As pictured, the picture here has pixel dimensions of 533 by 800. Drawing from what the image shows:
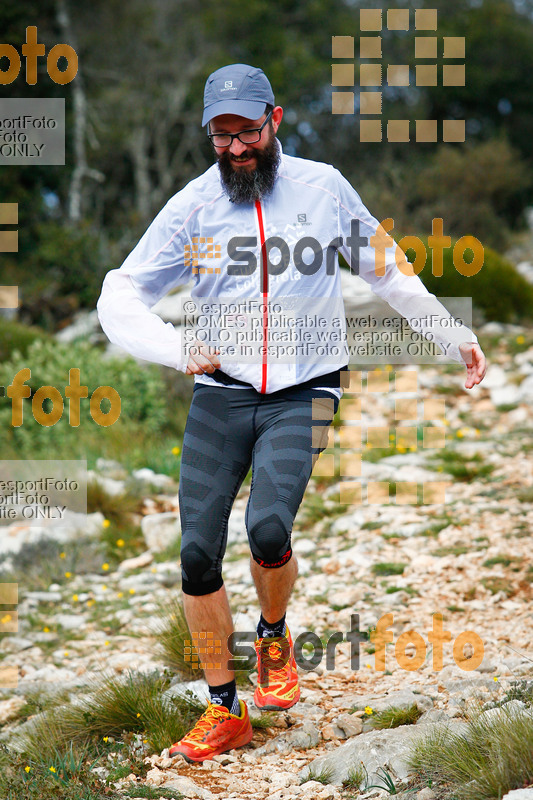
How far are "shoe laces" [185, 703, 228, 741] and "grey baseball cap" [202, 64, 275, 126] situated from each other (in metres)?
2.20

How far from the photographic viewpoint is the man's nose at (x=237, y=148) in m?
3.11

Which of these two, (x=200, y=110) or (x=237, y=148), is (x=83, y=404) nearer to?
(x=237, y=148)

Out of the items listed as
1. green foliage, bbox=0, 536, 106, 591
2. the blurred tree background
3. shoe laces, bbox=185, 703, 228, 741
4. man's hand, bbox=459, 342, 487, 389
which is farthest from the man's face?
the blurred tree background

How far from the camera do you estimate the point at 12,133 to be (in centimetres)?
1280

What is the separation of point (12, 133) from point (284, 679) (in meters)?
11.6

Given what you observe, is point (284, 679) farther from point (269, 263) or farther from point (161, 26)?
point (161, 26)

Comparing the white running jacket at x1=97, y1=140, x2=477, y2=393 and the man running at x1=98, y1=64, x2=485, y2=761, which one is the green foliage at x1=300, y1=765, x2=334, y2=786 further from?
the white running jacket at x1=97, y1=140, x2=477, y2=393

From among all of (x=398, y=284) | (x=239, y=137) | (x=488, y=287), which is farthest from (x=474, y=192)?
(x=239, y=137)

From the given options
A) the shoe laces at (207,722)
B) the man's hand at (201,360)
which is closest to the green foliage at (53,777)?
the shoe laces at (207,722)

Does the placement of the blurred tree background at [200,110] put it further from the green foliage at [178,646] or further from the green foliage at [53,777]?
the green foliage at [53,777]

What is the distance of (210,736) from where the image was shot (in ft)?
9.86

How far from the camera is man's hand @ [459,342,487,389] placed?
3.20 meters

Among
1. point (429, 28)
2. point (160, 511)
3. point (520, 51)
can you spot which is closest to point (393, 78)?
point (429, 28)

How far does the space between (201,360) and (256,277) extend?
478 millimetres
